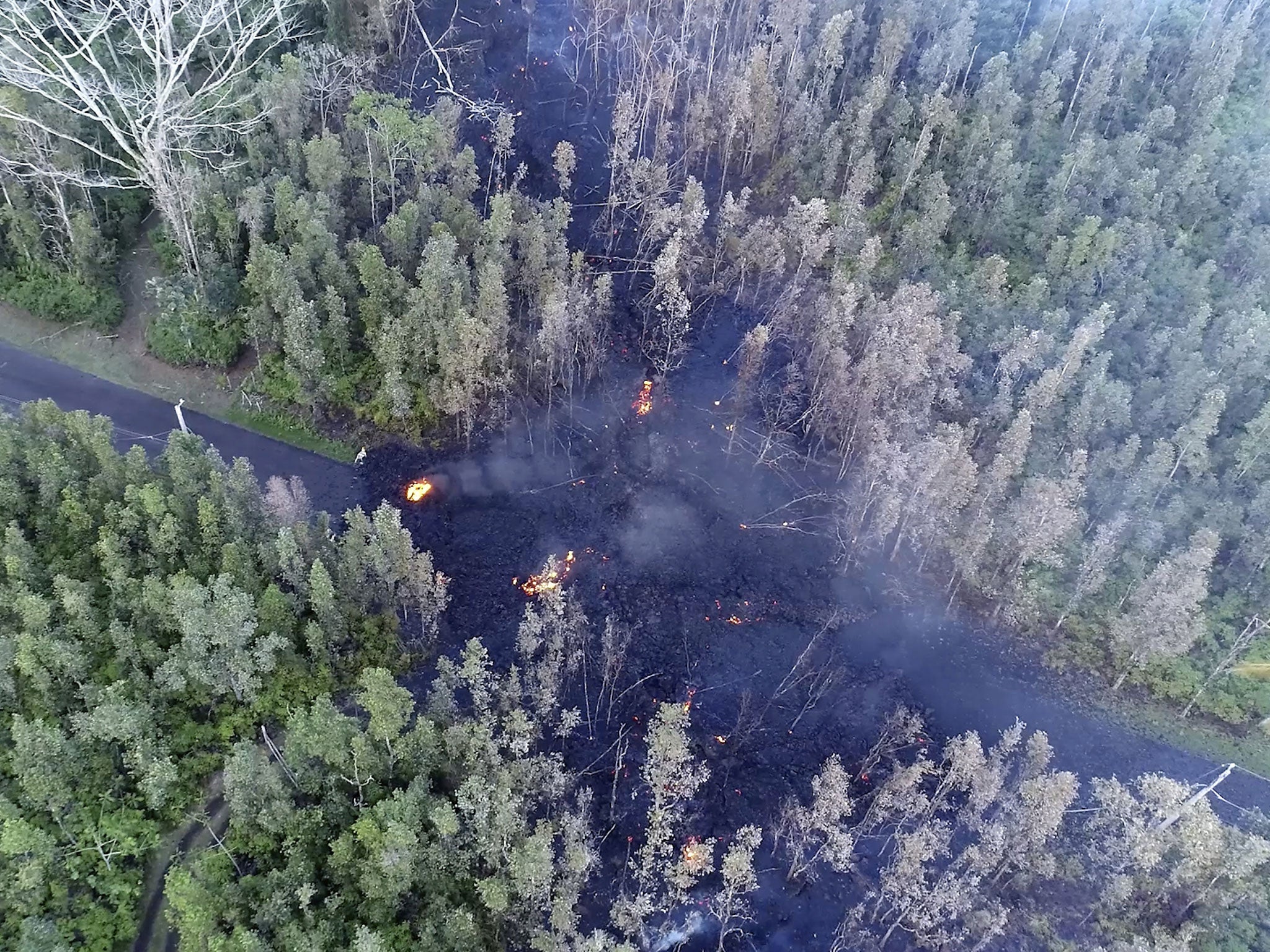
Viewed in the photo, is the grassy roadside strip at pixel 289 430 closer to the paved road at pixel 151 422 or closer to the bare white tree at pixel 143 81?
the paved road at pixel 151 422

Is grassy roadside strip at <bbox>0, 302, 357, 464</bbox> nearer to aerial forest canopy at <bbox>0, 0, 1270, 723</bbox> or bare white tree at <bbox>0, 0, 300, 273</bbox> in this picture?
aerial forest canopy at <bbox>0, 0, 1270, 723</bbox>

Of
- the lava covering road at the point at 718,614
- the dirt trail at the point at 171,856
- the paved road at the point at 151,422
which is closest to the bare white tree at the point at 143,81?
the paved road at the point at 151,422

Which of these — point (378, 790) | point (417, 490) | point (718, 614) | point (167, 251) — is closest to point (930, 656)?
point (718, 614)

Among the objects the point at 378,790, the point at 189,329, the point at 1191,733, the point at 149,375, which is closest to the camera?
the point at 378,790

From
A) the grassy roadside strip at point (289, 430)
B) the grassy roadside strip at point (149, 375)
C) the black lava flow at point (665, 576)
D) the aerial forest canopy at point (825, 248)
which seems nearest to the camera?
the black lava flow at point (665, 576)

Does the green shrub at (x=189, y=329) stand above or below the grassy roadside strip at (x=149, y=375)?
above

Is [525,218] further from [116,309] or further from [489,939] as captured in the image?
[489,939]

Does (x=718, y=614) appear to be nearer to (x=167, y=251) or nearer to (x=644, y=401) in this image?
(x=644, y=401)
